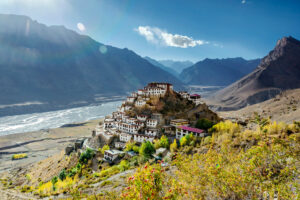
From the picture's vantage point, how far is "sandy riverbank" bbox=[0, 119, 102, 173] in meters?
73.1

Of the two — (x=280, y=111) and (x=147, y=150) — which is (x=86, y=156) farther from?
(x=280, y=111)

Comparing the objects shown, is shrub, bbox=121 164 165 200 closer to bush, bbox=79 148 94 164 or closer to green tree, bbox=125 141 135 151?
green tree, bbox=125 141 135 151

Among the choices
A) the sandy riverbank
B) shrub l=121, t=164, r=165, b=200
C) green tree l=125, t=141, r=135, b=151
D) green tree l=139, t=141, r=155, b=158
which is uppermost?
shrub l=121, t=164, r=165, b=200

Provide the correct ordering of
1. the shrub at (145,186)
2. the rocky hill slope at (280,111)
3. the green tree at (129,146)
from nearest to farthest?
1. the shrub at (145,186)
2. the green tree at (129,146)
3. the rocky hill slope at (280,111)

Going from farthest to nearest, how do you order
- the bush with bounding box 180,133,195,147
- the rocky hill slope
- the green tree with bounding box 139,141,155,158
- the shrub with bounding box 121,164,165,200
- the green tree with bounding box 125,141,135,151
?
1. the rocky hill slope
2. the green tree with bounding box 125,141,135,151
3. the green tree with bounding box 139,141,155,158
4. the bush with bounding box 180,133,195,147
5. the shrub with bounding box 121,164,165,200

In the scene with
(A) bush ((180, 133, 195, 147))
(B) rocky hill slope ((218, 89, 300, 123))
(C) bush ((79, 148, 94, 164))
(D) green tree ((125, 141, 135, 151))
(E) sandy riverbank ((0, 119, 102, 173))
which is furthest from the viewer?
(B) rocky hill slope ((218, 89, 300, 123))

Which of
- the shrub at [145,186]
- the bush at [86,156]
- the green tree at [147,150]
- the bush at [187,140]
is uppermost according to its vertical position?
the shrub at [145,186]

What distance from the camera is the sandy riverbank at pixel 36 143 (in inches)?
2879

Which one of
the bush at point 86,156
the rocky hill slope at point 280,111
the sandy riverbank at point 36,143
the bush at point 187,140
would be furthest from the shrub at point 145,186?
the rocky hill slope at point 280,111

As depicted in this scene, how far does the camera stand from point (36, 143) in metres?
93.8

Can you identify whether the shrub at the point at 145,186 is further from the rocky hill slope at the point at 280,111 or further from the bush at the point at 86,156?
the rocky hill slope at the point at 280,111

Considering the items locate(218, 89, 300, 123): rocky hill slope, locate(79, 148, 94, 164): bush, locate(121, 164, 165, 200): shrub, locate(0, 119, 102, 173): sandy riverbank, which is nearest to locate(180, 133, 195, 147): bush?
locate(79, 148, 94, 164): bush

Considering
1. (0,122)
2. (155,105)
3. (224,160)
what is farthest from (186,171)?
(0,122)

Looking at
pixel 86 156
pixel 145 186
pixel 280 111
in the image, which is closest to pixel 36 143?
pixel 86 156
